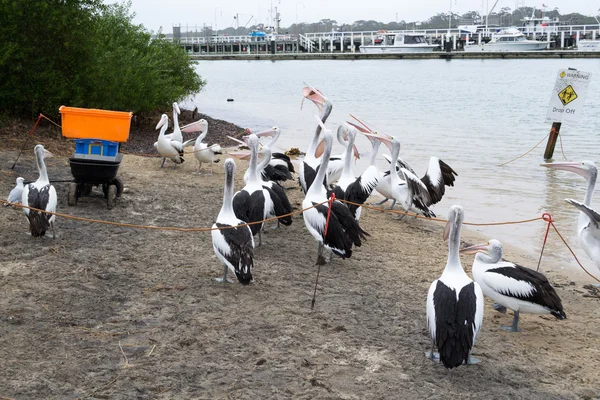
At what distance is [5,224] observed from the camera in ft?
24.2

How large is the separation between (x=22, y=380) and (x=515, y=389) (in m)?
3.18

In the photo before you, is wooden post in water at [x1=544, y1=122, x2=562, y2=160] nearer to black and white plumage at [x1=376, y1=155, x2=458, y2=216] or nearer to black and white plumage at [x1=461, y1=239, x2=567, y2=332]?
black and white plumage at [x1=376, y1=155, x2=458, y2=216]

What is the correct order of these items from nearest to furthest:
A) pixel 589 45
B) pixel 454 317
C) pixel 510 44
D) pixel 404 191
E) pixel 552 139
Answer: pixel 454 317 < pixel 404 191 < pixel 552 139 < pixel 589 45 < pixel 510 44

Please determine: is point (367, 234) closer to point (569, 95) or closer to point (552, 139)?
point (569, 95)

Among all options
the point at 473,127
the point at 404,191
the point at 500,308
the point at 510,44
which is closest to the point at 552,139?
the point at 404,191

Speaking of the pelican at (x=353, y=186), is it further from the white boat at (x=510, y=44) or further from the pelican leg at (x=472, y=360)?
the white boat at (x=510, y=44)

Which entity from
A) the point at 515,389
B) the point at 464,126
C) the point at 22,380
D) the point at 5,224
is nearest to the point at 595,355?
the point at 515,389

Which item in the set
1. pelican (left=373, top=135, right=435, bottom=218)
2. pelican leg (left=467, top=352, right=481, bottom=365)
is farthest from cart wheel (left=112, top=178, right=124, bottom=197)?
pelican leg (left=467, top=352, right=481, bottom=365)

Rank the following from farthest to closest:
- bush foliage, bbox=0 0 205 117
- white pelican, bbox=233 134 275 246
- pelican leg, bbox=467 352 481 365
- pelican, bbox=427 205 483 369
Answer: bush foliage, bbox=0 0 205 117 → white pelican, bbox=233 134 275 246 → pelican leg, bbox=467 352 481 365 → pelican, bbox=427 205 483 369

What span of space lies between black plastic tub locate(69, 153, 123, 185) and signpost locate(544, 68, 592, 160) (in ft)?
29.6

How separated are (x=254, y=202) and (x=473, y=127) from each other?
16371 millimetres

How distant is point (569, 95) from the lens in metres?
13.4

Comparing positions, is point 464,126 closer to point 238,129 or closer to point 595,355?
point 238,129

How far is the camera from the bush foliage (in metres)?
12.3
